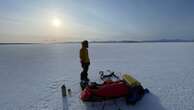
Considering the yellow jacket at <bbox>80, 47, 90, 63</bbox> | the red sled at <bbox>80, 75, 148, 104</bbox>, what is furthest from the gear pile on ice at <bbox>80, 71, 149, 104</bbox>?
the yellow jacket at <bbox>80, 47, 90, 63</bbox>

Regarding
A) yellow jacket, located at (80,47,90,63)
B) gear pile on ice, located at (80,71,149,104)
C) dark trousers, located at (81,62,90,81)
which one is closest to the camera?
gear pile on ice, located at (80,71,149,104)

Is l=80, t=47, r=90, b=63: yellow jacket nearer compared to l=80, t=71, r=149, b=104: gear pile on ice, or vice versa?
l=80, t=71, r=149, b=104: gear pile on ice

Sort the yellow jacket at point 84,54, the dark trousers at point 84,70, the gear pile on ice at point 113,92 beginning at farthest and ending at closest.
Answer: the dark trousers at point 84,70 → the yellow jacket at point 84,54 → the gear pile on ice at point 113,92

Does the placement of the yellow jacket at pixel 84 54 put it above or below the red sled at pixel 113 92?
above

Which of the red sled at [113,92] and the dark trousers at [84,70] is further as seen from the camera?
the dark trousers at [84,70]

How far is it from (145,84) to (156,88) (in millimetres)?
581

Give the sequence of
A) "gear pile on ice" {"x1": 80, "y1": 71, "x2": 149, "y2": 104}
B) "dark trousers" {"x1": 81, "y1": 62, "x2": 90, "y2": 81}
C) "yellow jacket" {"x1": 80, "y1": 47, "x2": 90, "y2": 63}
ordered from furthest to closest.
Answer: "dark trousers" {"x1": 81, "y1": 62, "x2": 90, "y2": 81} < "yellow jacket" {"x1": 80, "y1": 47, "x2": 90, "y2": 63} < "gear pile on ice" {"x1": 80, "y1": 71, "x2": 149, "y2": 104}

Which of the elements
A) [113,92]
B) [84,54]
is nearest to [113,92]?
[113,92]

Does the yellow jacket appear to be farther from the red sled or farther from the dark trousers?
the red sled

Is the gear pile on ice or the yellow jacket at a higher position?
the yellow jacket

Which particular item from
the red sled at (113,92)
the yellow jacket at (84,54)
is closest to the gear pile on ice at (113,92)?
the red sled at (113,92)

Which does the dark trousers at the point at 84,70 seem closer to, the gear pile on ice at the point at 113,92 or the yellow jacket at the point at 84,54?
the yellow jacket at the point at 84,54

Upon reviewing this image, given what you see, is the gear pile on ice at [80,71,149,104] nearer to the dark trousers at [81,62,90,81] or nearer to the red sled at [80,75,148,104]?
the red sled at [80,75,148,104]

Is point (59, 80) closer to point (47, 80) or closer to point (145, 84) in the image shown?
point (47, 80)
